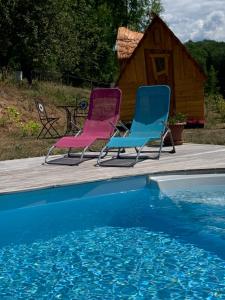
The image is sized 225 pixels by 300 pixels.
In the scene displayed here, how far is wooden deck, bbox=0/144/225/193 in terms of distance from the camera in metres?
6.85

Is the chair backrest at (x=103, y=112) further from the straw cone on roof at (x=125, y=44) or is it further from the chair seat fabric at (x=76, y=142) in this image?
the straw cone on roof at (x=125, y=44)

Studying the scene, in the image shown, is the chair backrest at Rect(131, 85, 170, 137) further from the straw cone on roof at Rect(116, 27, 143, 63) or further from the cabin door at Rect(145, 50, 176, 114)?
the straw cone on roof at Rect(116, 27, 143, 63)

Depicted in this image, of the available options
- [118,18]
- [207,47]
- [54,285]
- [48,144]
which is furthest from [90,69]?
[54,285]

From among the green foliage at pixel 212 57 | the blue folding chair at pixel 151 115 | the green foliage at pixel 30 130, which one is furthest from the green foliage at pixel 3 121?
the green foliage at pixel 212 57

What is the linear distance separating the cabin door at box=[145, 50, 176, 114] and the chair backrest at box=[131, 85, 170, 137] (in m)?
4.84

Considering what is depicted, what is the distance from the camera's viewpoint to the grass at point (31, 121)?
10741mm

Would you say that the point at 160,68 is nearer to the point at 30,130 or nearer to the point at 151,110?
the point at 30,130

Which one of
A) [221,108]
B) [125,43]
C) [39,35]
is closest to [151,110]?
[221,108]

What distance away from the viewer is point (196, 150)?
31.2ft

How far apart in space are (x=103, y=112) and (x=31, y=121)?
23.5ft

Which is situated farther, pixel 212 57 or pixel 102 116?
pixel 212 57

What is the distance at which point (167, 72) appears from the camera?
1428 centimetres

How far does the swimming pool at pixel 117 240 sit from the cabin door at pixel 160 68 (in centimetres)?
757

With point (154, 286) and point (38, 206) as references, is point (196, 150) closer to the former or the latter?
point (38, 206)
